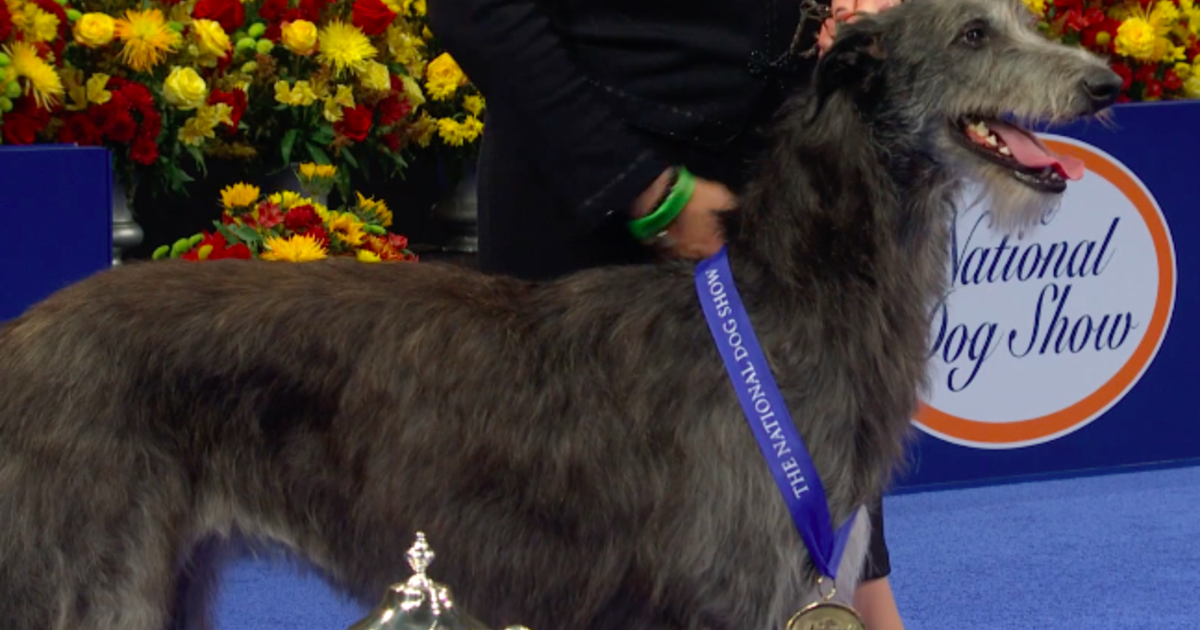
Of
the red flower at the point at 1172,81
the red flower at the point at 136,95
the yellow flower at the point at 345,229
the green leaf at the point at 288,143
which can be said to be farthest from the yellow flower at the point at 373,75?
the red flower at the point at 1172,81

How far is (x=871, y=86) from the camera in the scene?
2.31 meters

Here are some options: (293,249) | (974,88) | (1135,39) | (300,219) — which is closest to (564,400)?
(974,88)

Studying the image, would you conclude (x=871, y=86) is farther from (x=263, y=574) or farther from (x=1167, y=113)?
(x=1167, y=113)

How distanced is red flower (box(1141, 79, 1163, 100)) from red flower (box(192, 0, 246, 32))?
3.07m

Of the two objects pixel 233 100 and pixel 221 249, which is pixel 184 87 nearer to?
pixel 233 100

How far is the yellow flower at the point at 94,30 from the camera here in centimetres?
398

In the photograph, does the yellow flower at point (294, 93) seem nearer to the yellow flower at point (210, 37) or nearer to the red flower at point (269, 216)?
the yellow flower at point (210, 37)

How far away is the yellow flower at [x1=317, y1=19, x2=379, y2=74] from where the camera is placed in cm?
427

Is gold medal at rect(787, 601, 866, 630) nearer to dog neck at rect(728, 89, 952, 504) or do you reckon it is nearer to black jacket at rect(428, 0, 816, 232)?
dog neck at rect(728, 89, 952, 504)

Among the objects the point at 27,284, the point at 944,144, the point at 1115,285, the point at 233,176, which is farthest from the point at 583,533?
the point at 1115,285

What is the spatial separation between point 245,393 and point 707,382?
68 cm

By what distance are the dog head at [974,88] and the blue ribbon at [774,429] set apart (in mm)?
339

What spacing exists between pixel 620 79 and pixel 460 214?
88.8 inches

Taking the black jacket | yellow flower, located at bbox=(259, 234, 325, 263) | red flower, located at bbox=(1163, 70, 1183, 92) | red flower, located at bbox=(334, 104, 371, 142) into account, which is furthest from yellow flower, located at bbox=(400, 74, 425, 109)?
red flower, located at bbox=(1163, 70, 1183, 92)
